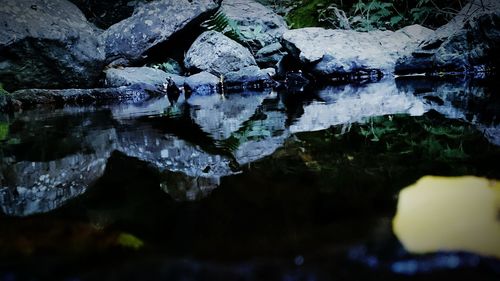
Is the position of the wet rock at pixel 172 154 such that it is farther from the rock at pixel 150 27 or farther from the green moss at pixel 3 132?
the rock at pixel 150 27

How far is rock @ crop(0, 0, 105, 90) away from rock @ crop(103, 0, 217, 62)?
3.75ft

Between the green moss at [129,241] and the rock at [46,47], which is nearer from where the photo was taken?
the green moss at [129,241]

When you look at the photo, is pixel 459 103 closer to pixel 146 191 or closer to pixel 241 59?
pixel 146 191

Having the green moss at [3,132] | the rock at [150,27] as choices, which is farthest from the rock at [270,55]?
the green moss at [3,132]

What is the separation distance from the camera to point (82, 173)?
1686 mm

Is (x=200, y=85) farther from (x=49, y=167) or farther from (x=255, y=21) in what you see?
(x=49, y=167)

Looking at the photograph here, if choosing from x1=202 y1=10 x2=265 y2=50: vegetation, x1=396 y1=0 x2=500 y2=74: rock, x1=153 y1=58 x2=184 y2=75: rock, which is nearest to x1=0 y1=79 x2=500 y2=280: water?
x1=396 y1=0 x2=500 y2=74: rock

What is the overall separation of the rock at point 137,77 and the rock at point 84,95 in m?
0.19

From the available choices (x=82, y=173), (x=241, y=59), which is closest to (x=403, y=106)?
(x=82, y=173)

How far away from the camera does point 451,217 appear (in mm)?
886

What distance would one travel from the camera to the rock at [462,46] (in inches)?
274

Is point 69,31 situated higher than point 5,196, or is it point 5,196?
point 69,31

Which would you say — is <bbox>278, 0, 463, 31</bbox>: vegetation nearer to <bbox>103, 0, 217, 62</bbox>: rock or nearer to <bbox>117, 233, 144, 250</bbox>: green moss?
<bbox>103, 0, 217, 62</bbox>: rock

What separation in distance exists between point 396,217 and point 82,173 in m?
1.41
